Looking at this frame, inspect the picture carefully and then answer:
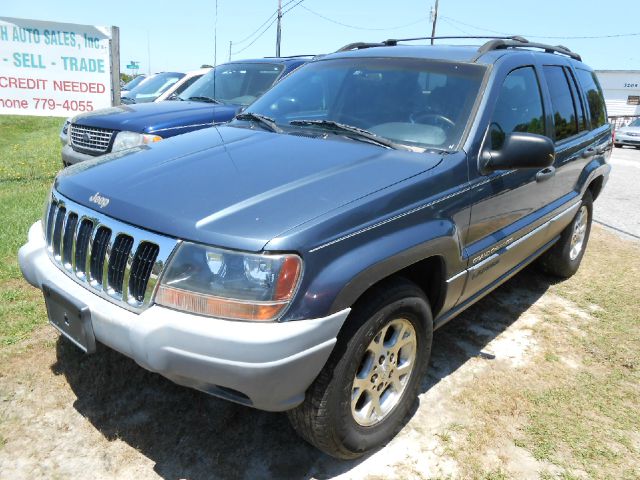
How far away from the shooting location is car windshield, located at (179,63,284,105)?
6.83 m

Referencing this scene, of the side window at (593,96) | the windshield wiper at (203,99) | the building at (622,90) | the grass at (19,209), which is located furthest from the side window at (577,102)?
the building at (622,90)

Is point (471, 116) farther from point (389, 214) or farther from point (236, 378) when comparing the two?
point (236, 378)

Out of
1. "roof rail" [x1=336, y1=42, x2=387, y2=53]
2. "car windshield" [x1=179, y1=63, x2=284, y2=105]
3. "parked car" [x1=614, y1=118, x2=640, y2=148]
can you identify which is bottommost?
"parked car" [x1=614, y1=118, x2=640, y2=148]

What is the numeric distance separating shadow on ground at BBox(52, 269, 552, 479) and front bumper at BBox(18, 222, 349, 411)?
541mm

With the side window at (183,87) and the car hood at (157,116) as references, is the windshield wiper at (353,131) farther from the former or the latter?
the side window at (183,87)

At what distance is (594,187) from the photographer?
16.6 ft

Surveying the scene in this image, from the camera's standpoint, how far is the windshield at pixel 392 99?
294cm

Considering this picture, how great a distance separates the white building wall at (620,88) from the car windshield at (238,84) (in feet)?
155

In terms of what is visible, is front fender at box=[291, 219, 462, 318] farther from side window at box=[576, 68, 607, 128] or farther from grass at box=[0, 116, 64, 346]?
side window at box=[576, 68, 607, 128]

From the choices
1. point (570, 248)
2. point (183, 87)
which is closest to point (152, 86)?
point (183, 87)

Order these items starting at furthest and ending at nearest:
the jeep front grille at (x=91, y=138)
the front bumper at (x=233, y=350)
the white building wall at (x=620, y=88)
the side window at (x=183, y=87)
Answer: the white building wall at (x=620, y=88) < the side window at (x=183, y=87) < the jeep front grille at (x=91, y=138) < the front bumper at (x=233, y=350)

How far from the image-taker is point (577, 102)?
Result: 14.3ft

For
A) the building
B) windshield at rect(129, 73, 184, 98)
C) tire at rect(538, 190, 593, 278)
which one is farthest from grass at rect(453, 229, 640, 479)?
the building

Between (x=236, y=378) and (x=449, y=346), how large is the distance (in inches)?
80.3
